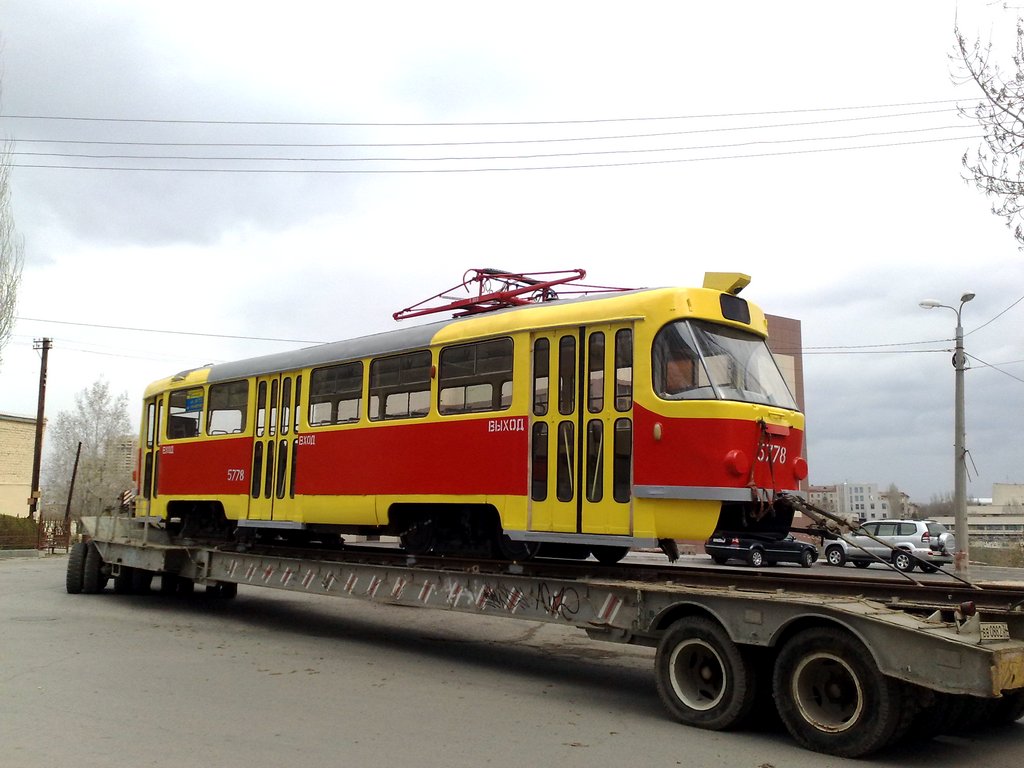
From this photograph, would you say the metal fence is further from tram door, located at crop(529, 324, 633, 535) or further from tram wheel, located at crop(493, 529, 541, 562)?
tram door, located at crop(529, 324, 633, 535)

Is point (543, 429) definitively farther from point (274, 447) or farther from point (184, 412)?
point (184, 412)

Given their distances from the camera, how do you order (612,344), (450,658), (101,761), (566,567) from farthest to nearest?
1. (450,658)
2. (566,567)
3. (612,344)
4. (101,761)

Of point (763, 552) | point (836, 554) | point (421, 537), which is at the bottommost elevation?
point (836, 554)

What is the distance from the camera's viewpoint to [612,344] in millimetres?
8406

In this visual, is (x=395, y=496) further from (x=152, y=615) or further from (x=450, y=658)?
(x=152, y=615)

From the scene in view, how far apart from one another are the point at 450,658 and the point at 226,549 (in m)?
4.95

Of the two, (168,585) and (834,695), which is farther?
(168,585)

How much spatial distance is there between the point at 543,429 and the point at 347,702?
3.09 metres

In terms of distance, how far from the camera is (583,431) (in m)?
8.45

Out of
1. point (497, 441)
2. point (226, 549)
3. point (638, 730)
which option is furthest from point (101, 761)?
point (226, 549)

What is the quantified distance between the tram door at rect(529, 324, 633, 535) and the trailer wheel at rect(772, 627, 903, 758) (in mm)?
2029

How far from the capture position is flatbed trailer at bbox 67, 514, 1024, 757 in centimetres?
581

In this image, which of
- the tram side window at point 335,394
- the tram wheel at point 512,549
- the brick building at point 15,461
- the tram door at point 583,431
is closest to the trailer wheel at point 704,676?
the tram door at point 583,431

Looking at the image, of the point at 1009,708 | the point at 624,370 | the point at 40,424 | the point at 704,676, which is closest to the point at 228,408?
the point at 624,370
